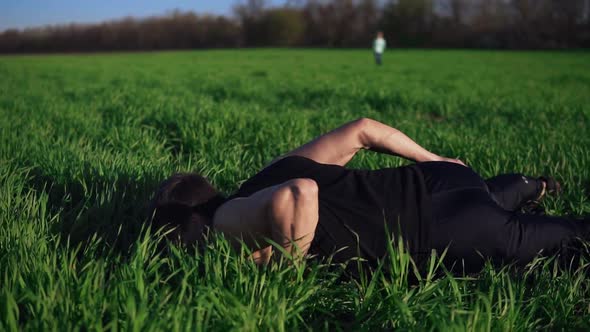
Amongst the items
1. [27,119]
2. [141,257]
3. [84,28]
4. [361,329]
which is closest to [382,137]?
[361,329]

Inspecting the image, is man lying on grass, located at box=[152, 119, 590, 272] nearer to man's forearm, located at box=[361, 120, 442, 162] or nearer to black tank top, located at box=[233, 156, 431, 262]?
black tank top, located at box=[233, 156, 431, 262]

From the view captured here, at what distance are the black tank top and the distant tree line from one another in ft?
179

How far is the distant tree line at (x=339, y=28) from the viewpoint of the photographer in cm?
5269

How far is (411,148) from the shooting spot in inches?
91.6

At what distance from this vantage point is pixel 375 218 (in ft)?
5.98

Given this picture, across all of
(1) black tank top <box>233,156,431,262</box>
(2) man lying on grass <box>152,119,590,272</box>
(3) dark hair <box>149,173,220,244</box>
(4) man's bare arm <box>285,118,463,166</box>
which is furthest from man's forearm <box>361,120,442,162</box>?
(3) dark hair <box>149,173,220,244</box>

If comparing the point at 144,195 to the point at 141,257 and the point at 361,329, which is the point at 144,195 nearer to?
the point at 141,257

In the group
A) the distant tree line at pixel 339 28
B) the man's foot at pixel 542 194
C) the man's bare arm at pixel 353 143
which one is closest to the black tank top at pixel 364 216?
the man's bare arm at pixel 353 143

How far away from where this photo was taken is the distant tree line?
5269 cm

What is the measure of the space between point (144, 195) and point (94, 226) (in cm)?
45

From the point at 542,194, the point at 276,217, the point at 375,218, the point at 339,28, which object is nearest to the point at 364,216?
the point at 375,218

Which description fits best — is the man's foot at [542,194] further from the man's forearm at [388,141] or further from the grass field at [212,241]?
the man's forearm at [388,141]

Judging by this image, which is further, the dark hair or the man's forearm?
the man's forearm

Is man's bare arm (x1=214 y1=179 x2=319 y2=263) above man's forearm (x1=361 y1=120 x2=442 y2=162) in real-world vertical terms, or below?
below
